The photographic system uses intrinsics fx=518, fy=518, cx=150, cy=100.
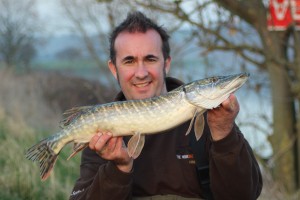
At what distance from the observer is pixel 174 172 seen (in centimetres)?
298

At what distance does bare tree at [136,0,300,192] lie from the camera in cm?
668

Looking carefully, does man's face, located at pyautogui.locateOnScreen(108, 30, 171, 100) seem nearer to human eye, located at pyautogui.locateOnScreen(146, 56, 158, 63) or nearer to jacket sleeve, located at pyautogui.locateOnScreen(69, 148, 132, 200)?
human eye, located at pyautogui.locateOnScreen(146, 56, 158, 63)

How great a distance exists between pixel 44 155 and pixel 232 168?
3.43 ft

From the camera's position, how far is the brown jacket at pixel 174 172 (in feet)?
9.04

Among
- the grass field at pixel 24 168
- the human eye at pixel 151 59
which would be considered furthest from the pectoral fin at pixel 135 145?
the grass field at pixel 24 168

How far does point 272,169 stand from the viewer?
747 centimetres

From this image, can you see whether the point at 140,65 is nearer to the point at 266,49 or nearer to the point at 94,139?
the point at 94,139

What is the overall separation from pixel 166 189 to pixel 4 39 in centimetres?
2383

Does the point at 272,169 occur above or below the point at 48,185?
below

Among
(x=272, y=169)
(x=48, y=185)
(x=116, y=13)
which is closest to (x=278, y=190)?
(x=272, y=169)

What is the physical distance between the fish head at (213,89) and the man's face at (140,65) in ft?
1.64

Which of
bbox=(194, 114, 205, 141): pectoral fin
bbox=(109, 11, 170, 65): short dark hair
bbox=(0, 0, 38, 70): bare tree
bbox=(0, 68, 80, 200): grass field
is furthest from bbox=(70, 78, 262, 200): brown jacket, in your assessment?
bbox=(0, 0, 38, 70): bare tree

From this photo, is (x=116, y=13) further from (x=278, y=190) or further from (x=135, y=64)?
(x=135, y=64)

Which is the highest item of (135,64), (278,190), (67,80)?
(135,64)
